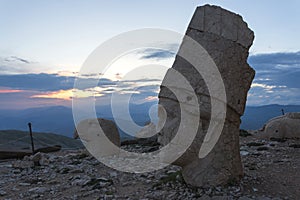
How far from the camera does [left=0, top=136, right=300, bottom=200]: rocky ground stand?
9008mm

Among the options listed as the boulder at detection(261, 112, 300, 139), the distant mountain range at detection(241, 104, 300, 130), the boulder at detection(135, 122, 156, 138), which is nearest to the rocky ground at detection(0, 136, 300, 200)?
the boulder at detection(261, 112, 300, 139)

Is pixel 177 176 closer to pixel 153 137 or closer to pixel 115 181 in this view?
pixel 115 181

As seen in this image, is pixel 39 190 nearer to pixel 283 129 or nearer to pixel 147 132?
pixel 147 132

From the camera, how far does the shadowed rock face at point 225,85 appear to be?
29.7ft

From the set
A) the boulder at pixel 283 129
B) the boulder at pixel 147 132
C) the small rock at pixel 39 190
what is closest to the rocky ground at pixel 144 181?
the small rock at pixel 39 190

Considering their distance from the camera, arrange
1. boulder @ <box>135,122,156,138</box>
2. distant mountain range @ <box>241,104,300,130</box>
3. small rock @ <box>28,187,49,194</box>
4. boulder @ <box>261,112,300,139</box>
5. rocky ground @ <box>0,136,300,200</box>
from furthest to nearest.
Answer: distant mountain range @ <box>241,104,300,130</box> → boulder @ <box>135,122,156,138</box> → boulder @ <box>261,112,300,139</box> → small rock @ <box>28,187,49,194</box> → rocky ground @ <box>0,136,300,200</box>

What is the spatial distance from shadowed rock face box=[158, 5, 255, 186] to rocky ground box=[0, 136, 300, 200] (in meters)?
0.49

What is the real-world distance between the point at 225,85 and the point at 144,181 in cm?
429

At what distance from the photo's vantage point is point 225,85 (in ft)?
29.6

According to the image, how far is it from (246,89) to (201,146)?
2130 mm

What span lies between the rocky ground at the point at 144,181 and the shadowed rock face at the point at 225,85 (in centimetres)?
49

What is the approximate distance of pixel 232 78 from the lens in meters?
9.16

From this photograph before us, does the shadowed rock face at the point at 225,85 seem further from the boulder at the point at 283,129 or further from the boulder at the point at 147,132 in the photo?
the boulder at the point at 147,132

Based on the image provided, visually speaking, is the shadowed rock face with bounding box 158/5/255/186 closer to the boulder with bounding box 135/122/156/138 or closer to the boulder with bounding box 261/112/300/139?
the boulder with bounding box 261/112/300/139
